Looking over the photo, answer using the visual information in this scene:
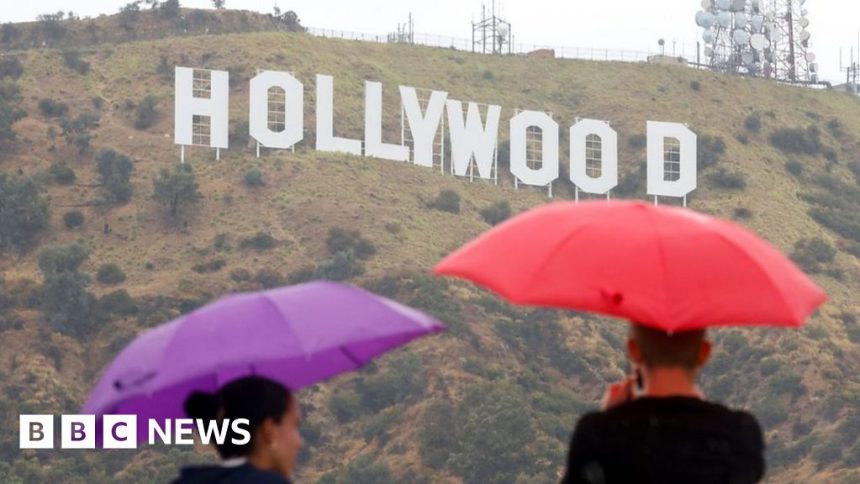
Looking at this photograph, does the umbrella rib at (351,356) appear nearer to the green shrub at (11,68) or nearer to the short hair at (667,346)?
the short hair at (667,346)

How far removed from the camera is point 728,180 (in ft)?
243

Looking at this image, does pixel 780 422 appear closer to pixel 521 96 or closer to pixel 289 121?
pixel 289 121

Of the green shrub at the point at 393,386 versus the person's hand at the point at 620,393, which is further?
the green shrub at the point at 393,386

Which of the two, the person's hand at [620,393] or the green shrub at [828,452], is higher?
the person's hand at [620,393]

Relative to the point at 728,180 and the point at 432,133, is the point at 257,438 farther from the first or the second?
the point at 728,180

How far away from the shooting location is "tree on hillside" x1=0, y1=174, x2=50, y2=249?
6125 centimetres

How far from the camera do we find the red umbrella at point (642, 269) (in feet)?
17.1

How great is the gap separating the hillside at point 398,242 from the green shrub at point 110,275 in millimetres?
179

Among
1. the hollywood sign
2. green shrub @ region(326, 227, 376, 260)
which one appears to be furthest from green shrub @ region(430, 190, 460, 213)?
green shrub @ region(326, 227, 376, 260)

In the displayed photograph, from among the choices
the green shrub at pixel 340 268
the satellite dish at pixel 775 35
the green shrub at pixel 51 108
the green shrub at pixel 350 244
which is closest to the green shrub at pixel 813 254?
the green shrub at pixel 350 244

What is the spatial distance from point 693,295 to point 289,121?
55.0 meters

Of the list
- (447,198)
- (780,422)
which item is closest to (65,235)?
(447,198)

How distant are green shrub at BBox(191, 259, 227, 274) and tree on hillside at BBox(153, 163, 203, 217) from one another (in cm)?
362

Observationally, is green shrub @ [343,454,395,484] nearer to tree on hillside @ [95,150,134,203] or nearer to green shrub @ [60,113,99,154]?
tree on hillside @ [95,150,134,203]
